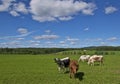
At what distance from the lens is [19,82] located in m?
19.2

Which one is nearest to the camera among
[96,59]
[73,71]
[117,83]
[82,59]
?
[117,83]

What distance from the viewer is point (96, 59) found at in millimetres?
40875

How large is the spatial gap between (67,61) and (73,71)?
5393 mm

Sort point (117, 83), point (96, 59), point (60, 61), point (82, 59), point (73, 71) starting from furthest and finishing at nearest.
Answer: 1. point (82, 59)
2. point (96, 59)
3. point (60, 61)
4. point (73, 71)
5. point (117, 83)

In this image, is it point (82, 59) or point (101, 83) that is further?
point (82, 59)

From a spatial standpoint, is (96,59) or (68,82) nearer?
(68,82)

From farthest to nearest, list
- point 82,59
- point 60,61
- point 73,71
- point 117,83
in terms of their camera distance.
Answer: point 82,59
point 60,61
point 73,71
point 117,83

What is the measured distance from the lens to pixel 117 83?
719 inches

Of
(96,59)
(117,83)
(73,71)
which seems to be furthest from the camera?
(96,59)

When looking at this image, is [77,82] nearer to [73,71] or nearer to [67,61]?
[73,71]

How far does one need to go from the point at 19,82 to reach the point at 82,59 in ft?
97.3

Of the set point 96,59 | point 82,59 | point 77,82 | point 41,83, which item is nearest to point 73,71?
point 77,82

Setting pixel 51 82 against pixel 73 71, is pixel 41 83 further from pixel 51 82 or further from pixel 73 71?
pixel 73 71

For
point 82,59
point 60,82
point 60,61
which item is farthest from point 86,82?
point 82,59
